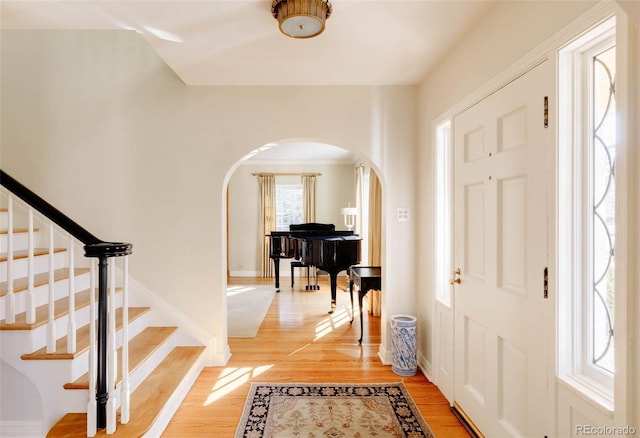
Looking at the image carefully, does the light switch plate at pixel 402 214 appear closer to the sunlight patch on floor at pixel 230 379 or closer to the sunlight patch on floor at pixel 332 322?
the sunlight patch on floor at pixel 332 322

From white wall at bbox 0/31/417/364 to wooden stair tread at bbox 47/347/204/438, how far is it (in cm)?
36

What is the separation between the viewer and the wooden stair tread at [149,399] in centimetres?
182

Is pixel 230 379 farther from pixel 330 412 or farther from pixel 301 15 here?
pixel 301 15

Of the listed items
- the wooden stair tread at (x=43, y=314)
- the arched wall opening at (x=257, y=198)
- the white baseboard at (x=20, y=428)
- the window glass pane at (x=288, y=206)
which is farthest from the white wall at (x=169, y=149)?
the window glass pane at (x=288, y=206)

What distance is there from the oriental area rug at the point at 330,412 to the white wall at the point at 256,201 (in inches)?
197

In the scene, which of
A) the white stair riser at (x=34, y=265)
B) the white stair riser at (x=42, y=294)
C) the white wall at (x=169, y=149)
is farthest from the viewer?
the white wall at (x=169, y=149)

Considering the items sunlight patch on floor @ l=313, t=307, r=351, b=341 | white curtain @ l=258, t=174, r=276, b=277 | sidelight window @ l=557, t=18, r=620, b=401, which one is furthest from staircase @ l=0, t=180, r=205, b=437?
white curtain @ l=258, t=174, r=276, b=277

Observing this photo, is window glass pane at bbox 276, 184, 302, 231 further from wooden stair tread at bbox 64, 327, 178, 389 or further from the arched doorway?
wooden stair tread at bbox 64, 327, 178, 389

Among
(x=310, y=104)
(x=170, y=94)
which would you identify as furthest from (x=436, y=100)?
(x=170, y=94)

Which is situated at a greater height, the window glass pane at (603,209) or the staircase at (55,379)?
the window glass pane at (603,209)

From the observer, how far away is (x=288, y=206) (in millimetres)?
7738

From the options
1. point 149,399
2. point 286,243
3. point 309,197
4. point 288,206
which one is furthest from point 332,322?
point 288,206

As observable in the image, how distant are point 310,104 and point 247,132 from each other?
0.63 m

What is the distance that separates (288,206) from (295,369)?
5.08 meters
